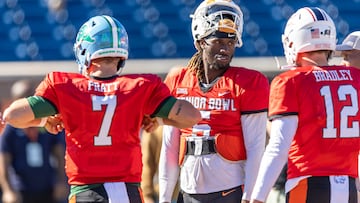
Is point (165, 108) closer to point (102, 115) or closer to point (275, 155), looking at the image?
point (102, 115)

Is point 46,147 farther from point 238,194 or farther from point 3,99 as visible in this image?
point 238,194

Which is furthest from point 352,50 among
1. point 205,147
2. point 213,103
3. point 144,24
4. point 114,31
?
point 144,24

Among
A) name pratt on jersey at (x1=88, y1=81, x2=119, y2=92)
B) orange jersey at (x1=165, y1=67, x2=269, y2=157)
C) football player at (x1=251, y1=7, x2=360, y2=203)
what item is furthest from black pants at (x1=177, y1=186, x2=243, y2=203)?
name pratt on jersey at (x1=88, y1=81, x2=119, y2=92)

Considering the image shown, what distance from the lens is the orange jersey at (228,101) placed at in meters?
5.12

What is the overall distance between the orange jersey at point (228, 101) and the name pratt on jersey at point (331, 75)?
0.44 m

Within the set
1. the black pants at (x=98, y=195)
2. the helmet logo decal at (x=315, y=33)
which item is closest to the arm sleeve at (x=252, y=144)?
the helmet logo decal at (x=315, y=33)

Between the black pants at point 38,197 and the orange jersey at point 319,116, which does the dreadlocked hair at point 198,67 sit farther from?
the black pants at point 38,197

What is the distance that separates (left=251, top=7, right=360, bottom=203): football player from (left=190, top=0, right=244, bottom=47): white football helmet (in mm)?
535

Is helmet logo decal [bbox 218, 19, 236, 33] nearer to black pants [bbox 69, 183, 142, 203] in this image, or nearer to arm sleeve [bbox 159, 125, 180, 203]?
arm sleeve [bbox 159, 125, 180, 203]

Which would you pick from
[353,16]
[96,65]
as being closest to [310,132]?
[96,65]

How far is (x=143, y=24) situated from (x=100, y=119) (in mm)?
6432

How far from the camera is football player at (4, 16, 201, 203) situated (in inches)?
179

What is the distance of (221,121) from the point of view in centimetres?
514

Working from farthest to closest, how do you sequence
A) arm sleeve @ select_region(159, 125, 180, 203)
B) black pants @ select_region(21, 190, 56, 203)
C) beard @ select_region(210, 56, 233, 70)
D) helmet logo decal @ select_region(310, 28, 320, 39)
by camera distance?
black pants @ select_region(21, 190, 56, 203) < arm sleeve @ select_region(159, 125, 180, 203) < beard @ select_region(210, 56, 233, 70) < helmet logo decal @ select_region(310, 28, 320, 39)
